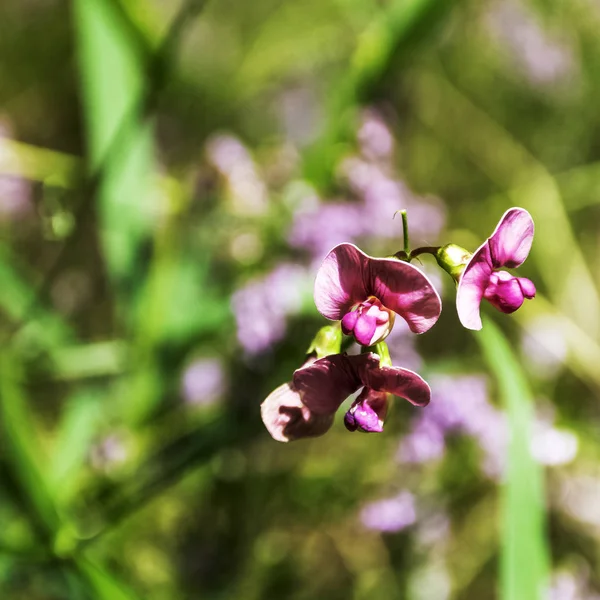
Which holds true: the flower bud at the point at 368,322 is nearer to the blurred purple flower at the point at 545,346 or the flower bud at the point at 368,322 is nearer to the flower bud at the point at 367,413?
the flower bud at the point at 367,413

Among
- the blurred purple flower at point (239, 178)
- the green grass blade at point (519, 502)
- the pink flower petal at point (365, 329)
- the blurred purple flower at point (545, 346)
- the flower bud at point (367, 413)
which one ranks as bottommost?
the green grass blade at point (519, 502)

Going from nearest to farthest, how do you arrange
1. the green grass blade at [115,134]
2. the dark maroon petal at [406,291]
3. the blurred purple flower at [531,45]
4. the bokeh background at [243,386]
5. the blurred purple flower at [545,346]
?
the dark maroon petal at [406,291] < the bokeh background at [243,386] < the green grass blade at [115,134] < the blurred purple flower at [545,346] < the blurred purple flower at [531,45]

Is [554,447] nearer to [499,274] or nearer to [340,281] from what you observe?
[499,274]

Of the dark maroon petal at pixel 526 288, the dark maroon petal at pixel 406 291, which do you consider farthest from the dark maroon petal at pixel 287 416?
the dark maroon petal at pixel 526 288

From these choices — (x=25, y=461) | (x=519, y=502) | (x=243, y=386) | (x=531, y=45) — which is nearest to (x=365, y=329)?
(x=519, y=502)

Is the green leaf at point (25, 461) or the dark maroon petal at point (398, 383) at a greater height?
the green leaf at point (25, 461)

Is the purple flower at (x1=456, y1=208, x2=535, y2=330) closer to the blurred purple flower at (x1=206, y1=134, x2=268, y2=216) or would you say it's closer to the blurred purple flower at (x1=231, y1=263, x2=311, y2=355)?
the blurred purple flower at (x1=231, y1=263, x2=311, y2=355)

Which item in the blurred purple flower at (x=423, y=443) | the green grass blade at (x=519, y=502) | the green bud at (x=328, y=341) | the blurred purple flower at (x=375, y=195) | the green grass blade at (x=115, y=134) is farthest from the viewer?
the green grass blade at (x=115, y=134)

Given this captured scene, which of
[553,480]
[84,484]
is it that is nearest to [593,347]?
[553,480]
